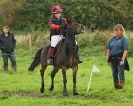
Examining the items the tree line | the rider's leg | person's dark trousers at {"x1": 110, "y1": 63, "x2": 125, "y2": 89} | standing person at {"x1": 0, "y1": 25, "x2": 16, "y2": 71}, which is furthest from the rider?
the tree line

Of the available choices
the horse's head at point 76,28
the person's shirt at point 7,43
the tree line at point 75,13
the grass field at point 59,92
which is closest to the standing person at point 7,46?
the person's shirt at point 7,43

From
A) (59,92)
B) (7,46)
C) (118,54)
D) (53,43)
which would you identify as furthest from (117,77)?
(7,46)

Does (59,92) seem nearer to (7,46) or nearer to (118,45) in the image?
(118,45)

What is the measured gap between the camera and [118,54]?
1667 centimetres

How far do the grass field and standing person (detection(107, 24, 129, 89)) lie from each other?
0.37 meters

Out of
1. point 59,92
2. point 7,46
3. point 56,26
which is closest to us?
point 56,26

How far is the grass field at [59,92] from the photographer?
46.1ft

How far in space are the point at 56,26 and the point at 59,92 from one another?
219cm

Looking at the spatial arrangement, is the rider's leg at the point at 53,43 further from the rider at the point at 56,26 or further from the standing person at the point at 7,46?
the standing person at the point at 7,46

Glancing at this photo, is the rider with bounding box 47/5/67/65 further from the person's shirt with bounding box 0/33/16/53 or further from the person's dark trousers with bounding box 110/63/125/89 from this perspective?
the person's shirt with bounding box 0/33/16/53

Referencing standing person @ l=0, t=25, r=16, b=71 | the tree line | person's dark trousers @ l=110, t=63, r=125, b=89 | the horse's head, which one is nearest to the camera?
the horse's head

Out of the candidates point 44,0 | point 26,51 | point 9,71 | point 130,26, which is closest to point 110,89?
point 9,71

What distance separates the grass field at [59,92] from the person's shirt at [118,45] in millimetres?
1264

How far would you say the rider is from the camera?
1623 cm
